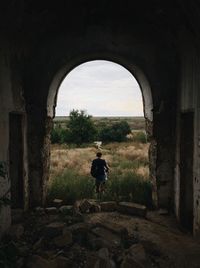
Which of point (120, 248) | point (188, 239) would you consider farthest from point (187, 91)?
point (120, 248)

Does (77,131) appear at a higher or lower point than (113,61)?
lower

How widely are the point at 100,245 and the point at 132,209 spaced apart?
2.36 meters

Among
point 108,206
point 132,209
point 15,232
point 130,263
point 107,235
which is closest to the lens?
point 130,263

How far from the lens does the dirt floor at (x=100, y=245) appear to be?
4672mm

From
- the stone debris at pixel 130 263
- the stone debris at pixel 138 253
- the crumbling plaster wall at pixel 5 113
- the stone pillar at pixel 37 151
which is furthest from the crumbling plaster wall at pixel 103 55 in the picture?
the stone debris at pixel 130 263

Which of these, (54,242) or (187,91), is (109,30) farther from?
(54,242)

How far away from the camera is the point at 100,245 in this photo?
5.20 m

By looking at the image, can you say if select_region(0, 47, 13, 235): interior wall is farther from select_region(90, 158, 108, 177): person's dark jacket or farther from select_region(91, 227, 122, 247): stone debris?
select_region(90, 158, 108, 177): person's dark jacket

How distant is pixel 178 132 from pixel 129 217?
7.02 ft

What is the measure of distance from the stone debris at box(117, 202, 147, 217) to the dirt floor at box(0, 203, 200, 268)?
21.2 inches

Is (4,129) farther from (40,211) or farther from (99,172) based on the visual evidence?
(99,172)

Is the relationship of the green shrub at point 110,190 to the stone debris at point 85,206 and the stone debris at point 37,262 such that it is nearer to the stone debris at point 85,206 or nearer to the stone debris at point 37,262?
the stone debris at point 85,206

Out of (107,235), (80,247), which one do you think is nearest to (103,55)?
(107,235)

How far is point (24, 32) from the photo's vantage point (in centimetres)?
655
